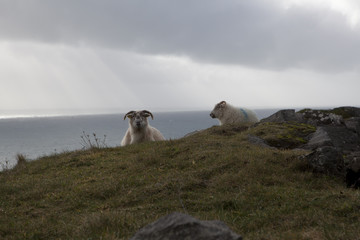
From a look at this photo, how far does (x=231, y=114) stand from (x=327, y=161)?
561 inches

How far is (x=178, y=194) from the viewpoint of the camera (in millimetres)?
8977

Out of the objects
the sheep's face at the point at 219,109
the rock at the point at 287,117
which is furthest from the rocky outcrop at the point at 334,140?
the sheep's face at the point at 219,109

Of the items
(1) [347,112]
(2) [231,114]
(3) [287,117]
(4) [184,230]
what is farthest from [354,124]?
(4) [184,230]

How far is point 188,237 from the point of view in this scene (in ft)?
12.9

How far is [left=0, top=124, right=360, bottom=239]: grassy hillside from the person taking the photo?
22.0 feet

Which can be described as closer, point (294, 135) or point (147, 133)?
point (294, 135)

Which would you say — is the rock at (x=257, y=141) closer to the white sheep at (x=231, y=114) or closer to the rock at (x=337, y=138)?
the rock at (x=337, y=138)

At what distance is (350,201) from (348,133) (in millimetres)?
8501

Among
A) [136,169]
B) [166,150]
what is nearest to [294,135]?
[166,150]

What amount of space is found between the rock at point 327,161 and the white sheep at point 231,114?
13369 millimetres

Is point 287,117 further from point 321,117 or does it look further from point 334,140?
point 334,140

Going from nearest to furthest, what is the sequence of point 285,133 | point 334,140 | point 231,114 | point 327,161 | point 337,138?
point 327,161 < point 334,140 < point 337,138 < point 285,133 < point 231,114

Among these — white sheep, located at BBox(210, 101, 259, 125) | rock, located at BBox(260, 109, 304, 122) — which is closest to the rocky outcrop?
rock, located at BBox(260, 109, 304, 122)

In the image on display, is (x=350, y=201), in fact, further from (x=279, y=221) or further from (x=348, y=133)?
(x=348, y=133)
